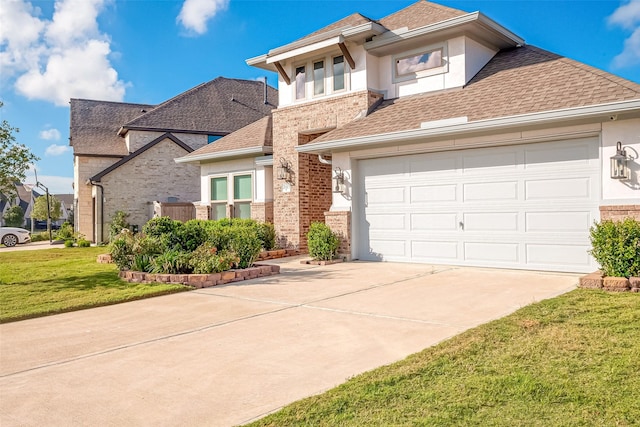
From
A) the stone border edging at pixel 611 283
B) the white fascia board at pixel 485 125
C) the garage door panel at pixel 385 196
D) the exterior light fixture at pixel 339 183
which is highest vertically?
the white fascia board at pixel 485 125

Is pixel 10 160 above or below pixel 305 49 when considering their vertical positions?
below

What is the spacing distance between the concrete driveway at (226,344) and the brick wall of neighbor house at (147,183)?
58.8ft

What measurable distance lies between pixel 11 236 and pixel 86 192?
4.16m

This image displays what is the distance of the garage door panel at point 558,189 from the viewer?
9477 millimetres

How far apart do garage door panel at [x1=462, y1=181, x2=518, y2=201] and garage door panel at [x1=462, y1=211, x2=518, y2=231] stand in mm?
333

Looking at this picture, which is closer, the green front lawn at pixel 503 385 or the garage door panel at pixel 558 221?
the green front lawn at pixel 503 385

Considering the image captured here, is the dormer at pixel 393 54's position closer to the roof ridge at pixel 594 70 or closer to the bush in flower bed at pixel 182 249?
the roof ridge at pixel 594 70

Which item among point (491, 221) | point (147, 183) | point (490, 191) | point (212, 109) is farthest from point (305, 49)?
point (212, 109)

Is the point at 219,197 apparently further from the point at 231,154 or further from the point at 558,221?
the point at 558,221

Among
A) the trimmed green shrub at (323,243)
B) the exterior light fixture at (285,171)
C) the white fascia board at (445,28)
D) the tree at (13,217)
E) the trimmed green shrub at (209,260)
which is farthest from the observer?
the tree at (13,217)

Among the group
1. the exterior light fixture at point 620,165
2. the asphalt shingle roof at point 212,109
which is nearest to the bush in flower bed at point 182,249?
the exterior light fixture at point 620,165

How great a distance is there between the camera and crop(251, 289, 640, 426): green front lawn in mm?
3367

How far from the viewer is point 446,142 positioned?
11.1m

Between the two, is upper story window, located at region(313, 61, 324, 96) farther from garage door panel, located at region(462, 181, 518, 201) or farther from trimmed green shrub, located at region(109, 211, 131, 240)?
trimmed green shrub, located at region(109, 211, 131, 240)
